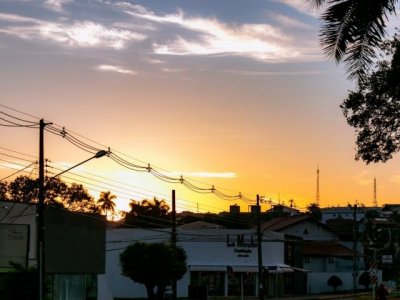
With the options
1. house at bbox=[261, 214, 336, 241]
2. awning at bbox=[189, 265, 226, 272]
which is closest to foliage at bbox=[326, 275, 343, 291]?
house at bbox=[261, 214, 336, 241]

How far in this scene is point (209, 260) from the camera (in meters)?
70.7

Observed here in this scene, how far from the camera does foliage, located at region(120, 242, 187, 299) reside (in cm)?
5544

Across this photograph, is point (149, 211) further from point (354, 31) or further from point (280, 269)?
point (354, 31)

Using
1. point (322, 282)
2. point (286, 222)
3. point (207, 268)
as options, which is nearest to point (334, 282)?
point (322, 282)

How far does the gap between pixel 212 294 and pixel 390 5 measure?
198 ft

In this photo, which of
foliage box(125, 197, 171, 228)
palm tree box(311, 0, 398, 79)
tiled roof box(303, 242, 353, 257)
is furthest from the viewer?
foliage box(125, 197, 171, 228)

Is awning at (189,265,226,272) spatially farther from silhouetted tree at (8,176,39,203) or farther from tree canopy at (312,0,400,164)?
tree canopy at (312,0,400,164)

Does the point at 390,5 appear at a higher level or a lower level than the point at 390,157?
higher

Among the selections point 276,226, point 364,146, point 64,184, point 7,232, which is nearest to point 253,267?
point 276,226

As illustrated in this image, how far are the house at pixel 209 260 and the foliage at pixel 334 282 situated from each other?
1112 cm

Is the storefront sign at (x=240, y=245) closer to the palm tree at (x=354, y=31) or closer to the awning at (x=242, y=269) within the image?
the awning at (x=242, y=269)

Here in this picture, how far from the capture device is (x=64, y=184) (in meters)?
90.6

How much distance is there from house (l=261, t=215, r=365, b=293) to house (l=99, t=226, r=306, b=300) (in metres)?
10.5

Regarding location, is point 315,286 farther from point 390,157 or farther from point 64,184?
point 390,157
